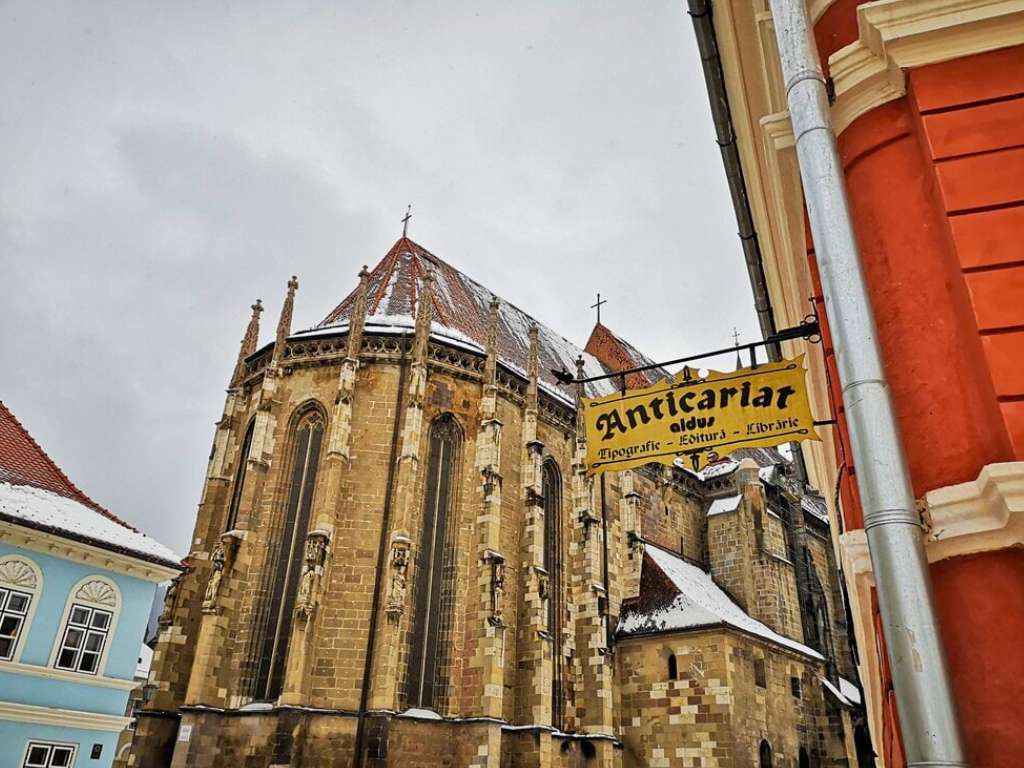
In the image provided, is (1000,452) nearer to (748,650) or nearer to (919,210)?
(919,210)

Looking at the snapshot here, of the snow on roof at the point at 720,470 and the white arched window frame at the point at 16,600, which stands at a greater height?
the snow on roof at the point at 720,470

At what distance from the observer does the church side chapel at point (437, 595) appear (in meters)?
18.6

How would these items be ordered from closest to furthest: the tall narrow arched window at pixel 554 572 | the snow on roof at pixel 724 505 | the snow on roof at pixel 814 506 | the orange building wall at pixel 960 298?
the orange building wall at pixel 960 298
the tall narrow arched window at pixel 554 572
the snow on roof at pixel 724 505
the snow on roof at pixel 814 506

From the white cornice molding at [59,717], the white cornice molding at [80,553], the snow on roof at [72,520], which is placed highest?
the snow on roof at [72,520]

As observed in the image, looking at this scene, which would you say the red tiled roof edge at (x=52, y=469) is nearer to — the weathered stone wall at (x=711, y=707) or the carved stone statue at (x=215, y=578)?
the carved stone statue at (x=215, y=578)

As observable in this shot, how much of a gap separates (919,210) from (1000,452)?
165 cm

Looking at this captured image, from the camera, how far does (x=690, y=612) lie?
2581 centimetres

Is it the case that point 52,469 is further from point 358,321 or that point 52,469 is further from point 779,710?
point 779,710

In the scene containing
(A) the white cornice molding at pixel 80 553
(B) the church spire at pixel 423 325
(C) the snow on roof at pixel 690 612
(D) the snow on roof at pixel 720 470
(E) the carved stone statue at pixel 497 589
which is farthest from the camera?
(D) the snow on roof at pixel 720 470

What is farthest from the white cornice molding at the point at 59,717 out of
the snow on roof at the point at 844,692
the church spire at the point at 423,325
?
the snow on roof at the point at 844,692

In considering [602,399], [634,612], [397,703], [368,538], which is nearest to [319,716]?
[397,703]

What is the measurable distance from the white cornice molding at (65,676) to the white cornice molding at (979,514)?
1583 centimetres

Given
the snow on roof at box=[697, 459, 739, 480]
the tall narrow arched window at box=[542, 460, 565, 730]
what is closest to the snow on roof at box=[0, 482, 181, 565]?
the tall narrow arched window at box=[542, 460, 565, 730]

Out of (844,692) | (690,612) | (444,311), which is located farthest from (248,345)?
(844,692)
